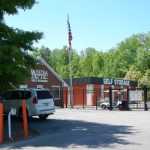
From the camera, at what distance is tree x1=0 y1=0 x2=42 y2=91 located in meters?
20.1

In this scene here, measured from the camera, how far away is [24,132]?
1992 centimetres

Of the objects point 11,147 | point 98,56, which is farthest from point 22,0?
point 98,56

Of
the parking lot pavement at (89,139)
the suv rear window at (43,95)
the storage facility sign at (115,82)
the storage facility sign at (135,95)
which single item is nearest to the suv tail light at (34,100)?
the suv rear window at (43,95)

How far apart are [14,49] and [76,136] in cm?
449

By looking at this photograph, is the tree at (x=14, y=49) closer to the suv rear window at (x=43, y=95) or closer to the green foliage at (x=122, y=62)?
the suv rear window at (x=43, y=95)

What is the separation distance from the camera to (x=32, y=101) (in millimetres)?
27219

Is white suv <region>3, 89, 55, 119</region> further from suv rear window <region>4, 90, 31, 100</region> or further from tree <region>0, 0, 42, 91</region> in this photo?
tree <region>0, 0, 42, 91</region>

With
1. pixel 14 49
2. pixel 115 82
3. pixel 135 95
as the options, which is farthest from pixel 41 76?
pixel 14 49

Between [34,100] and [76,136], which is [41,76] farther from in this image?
[76,136]

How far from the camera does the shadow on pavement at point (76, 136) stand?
654 inches

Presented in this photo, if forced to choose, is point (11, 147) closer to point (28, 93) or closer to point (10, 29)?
point (10, 29)

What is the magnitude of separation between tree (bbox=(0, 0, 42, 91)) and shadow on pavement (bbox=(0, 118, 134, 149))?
8.99 ft

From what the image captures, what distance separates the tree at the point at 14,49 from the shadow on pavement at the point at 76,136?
2.74m

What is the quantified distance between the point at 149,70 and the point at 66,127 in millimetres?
68882
